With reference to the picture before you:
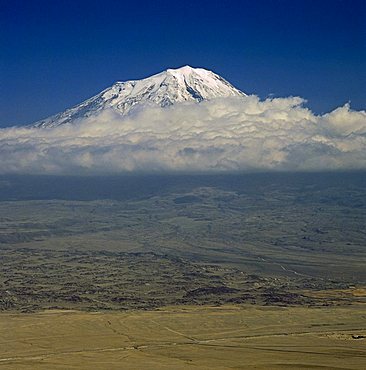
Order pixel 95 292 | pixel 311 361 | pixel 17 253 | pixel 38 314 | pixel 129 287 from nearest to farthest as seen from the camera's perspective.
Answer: pixel 311 361, pixel 38 314, pixel 95 292, pixel 129 287, pixel 17 253

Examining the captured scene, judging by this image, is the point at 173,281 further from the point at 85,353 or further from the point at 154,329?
the point at 85,353

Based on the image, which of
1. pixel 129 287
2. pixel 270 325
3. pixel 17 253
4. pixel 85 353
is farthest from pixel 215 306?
pixel 17 253

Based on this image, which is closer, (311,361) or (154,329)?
(311,361)

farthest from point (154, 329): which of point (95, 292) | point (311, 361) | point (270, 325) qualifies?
point (95, 292)

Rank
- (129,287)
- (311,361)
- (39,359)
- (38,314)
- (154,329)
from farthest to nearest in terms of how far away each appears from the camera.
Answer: (129,287) < (38,314) < (154,329) < (39,359) < (311,361)

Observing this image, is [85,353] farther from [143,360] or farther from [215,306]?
[215,306]

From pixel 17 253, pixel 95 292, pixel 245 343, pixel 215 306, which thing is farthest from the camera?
pixel 17 253

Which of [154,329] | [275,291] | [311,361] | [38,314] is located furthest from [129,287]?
[311,361]

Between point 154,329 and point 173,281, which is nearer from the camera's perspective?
point 154,329

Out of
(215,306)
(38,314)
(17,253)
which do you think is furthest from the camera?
(17,253)
